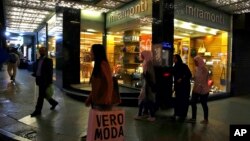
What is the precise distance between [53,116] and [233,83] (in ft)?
29.3

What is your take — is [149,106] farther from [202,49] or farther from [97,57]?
[202,49]

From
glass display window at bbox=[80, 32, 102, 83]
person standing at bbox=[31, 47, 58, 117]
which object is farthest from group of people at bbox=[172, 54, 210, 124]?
glass display window at bbox=[80, 32, 102, 83]

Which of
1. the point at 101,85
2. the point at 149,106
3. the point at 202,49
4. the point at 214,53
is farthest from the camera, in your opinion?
the point at 202,49

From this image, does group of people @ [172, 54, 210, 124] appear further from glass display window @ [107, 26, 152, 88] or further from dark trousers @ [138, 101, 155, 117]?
glass display window @ [107, 26, 152, 88]

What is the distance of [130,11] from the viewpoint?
40.7 ft

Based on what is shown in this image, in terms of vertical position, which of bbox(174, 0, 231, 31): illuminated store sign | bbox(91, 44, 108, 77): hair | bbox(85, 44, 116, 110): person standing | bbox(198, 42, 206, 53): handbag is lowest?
bbox(85, 44, 116, 110): person standing

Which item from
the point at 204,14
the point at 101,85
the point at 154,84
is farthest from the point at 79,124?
the point at 204,14

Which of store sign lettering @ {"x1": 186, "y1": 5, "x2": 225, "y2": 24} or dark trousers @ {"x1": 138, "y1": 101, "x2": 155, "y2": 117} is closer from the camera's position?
dark trousers @ {"x1": 138, "y1": 101, "x2": 155, "y2": 117}

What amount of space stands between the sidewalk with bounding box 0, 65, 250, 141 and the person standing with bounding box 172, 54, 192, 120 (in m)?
0.45

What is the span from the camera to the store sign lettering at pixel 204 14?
11242 mm

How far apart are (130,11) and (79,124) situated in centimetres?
649

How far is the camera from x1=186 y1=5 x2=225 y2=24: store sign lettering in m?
11.2

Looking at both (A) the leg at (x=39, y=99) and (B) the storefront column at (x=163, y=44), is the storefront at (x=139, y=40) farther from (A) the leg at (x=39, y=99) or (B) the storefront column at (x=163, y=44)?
(A) the leg at (x=39, y=99)

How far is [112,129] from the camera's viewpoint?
4523mm
